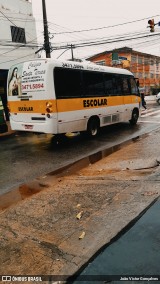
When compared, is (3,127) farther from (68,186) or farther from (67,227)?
(67,227)

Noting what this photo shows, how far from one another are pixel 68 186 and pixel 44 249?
2.29m

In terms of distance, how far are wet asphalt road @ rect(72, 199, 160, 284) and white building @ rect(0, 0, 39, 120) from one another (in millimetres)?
17267

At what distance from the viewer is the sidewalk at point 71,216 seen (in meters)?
3.14

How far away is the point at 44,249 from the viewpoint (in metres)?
3.35

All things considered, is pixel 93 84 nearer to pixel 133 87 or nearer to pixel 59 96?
pixel 59 96

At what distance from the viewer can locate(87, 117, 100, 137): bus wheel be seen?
11.1m

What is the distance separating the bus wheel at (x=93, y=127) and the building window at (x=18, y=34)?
11.4m

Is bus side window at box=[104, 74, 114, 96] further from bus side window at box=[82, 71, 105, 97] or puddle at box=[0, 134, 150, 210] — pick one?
puddle at box=[0, 134, 150, 210]

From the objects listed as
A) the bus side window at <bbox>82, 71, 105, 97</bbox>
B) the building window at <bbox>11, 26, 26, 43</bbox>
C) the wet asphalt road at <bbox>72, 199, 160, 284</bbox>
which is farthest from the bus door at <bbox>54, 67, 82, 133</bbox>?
the building window at <bbox>11, 26, 26, 43</bbox>

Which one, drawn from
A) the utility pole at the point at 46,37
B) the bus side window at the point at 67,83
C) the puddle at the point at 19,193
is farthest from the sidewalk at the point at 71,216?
the utility pole at the point at 46,37

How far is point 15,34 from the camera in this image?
63.4ft

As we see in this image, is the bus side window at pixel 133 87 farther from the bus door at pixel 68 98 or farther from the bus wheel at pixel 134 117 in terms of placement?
the bus door at pixel 68 98

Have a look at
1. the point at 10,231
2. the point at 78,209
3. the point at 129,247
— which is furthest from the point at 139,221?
the point at 10,231

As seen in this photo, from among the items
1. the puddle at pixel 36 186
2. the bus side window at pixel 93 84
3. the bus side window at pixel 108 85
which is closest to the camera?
the puddle at pixel 36 186
